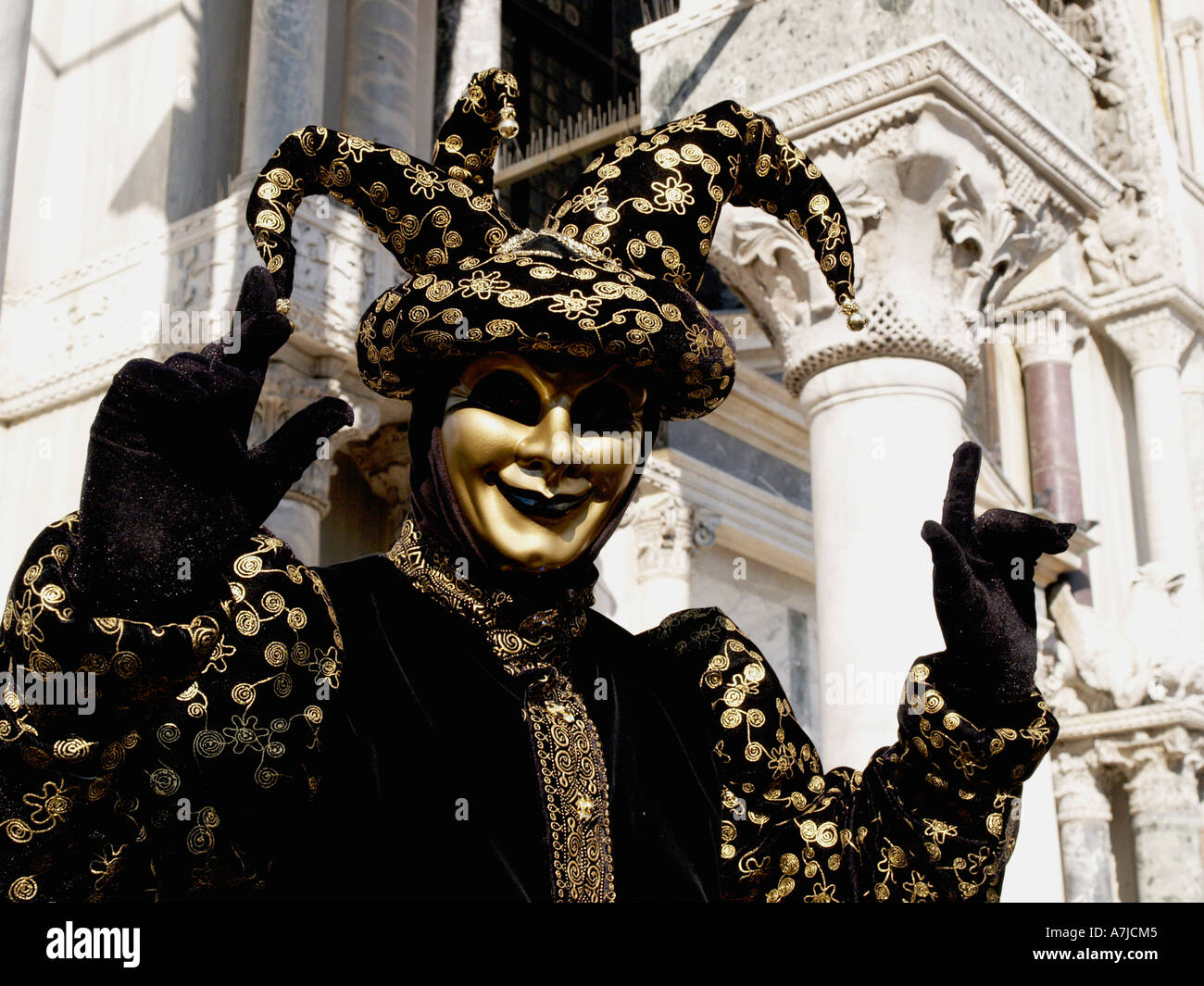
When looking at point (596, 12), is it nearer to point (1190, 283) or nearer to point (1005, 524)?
point (1190, 283)

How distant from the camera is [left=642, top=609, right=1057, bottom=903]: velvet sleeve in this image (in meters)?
1.72

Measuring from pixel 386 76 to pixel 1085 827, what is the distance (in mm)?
5709

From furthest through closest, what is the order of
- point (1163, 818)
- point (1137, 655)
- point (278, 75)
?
point (1163, 818) → point (1137, 655) → point (278, 75)

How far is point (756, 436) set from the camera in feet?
30.5

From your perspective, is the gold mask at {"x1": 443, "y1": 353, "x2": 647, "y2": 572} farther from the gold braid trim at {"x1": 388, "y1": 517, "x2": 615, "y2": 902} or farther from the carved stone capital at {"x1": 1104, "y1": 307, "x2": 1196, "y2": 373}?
the carved stone capital at {"x1": 1104, "y1": 307, "x2": 1196, "y2": 373}

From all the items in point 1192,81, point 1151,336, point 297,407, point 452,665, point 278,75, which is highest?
point 1192,81

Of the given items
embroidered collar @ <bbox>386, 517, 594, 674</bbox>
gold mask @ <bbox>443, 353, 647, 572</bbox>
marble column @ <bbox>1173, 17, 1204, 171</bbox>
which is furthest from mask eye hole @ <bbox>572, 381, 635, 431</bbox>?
marble column @ <bbox>1173, 17, 1204, 171</bbox>

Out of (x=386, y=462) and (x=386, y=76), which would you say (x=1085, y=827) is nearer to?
(x=386, y=462)

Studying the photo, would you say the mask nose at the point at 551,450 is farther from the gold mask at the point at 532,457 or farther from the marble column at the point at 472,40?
the marble column at the point at 472,40

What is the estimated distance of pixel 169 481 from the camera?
129 cm

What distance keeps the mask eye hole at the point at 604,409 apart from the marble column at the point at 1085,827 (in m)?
7.92

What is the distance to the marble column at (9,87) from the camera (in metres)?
3.73

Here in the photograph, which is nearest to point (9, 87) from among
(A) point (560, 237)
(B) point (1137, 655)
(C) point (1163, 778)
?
(A) point (560, 237)
